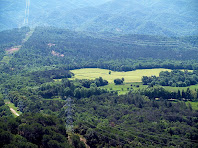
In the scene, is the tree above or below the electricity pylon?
above

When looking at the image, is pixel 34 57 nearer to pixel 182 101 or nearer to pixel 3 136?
pixel 182 101

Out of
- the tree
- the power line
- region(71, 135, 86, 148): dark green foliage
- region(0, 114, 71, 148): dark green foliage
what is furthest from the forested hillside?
region(71, 135, 86, 148): dark green foliage

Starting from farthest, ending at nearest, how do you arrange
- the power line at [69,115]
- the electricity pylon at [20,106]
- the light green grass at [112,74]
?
the light green grass at [112,74] < the electricity pylon at [20,106] < the power line at [69,115]

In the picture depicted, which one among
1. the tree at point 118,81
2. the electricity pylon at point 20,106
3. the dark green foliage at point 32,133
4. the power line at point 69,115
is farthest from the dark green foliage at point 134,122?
the tree at point 118,81

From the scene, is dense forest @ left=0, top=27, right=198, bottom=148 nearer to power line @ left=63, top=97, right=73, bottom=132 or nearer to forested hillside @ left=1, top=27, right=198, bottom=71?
forested hillside @ left=1, top=27, right=198, bottom=71

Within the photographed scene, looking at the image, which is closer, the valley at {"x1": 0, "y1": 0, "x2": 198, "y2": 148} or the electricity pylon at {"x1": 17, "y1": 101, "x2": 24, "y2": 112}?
the valley at {"x1": 0, "y1": 0, "x2": 198, "y2": 148}

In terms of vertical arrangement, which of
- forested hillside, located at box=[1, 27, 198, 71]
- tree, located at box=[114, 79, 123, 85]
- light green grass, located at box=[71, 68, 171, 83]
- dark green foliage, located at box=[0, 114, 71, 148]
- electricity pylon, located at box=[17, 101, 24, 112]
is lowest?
dark green foliage, located at box=[0, 114, 71, 148]

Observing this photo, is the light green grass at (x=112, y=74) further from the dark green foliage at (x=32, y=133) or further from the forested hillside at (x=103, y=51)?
the dark green foliage at (x=32, y=133)

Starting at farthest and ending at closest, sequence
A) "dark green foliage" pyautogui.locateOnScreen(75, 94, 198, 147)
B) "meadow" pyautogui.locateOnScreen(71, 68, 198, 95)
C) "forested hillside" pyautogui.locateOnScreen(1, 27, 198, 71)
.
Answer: "forested hillside" pyautogui.locateOnScreen(1, 27, 198, 71) → "meadow" pyautogui.locateOnScreen(71, 68, 198, 95) → "dark green foliage" pyautogui.locateOnScreen(75, 94, 198, 147)

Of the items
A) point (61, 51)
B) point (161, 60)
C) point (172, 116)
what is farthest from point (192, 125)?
point (61, 51)
